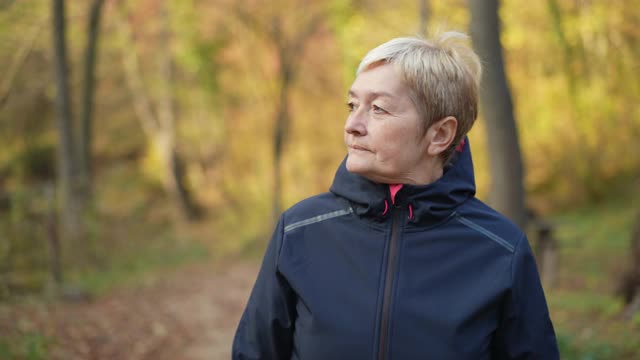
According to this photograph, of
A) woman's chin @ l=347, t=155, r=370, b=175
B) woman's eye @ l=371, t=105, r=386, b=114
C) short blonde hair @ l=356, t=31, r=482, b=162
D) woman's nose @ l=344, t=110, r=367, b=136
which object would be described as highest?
short blonde hair @ l=356, t=31, r=482, b=162

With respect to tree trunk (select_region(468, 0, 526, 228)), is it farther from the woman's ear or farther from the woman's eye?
the woman's eye

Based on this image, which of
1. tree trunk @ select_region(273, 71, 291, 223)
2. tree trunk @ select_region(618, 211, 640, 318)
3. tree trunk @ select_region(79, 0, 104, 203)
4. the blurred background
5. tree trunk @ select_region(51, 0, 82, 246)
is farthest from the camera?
tree trunk @ select_region(273, 71, 291, 223)

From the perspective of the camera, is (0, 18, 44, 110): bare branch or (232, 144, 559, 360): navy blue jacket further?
(0, 18, 44, 110): bare branch

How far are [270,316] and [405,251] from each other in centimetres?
46

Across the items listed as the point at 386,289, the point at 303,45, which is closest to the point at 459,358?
the point at 386,289

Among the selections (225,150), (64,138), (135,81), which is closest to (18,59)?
(64,138)

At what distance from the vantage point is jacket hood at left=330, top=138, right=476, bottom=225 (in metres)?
2.00

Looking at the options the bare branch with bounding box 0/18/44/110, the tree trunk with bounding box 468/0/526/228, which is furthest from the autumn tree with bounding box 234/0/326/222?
the tree trunk with bounding box 468/0/526/228

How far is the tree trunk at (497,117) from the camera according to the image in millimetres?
7871

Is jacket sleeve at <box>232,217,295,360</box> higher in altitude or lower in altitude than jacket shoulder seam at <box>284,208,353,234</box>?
lower

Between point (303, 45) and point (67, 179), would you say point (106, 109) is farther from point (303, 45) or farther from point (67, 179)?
point (67, 179)

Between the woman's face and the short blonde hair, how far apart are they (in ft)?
0.09

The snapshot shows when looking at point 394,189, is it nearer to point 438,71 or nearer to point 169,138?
point 438,71

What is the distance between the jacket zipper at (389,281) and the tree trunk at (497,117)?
5917 mm
